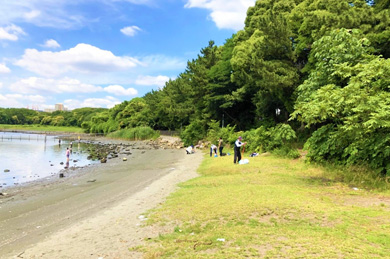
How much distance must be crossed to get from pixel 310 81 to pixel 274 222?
11961 millimetres

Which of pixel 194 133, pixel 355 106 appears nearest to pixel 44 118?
pixel 194 133

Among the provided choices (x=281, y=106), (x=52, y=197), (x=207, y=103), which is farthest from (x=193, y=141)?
(x=52, y=197)

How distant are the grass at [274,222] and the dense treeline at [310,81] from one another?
2.66 metres

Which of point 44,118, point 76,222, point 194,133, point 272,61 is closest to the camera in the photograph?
point 76,222

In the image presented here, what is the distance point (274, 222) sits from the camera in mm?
6148

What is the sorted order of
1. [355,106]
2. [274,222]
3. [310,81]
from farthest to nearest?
[310,81]
[355,106]
[274,222]

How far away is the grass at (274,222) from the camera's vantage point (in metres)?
4.67

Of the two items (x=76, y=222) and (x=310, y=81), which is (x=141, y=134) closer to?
(x=310, y=81)

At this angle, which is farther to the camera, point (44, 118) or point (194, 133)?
point (44, 118)

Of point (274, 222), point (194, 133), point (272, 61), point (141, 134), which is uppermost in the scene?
point (272, 61)

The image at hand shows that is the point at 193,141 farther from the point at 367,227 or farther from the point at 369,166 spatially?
the point at 367,227

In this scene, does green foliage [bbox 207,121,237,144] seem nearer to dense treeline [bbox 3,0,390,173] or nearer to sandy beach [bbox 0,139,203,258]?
dense treeline [bbox 3,0,390,173]

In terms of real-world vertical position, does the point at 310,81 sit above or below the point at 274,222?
above

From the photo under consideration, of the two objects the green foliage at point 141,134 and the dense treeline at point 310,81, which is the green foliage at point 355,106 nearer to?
the dense treeline at point 310,81
